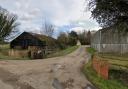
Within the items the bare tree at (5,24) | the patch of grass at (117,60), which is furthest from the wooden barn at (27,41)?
the patch of grass at (117,60)

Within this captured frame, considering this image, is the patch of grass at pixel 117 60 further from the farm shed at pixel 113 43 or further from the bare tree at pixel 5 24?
the bare tree at pixel 5 24

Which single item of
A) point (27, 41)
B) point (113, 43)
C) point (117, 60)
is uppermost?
point (27, 41)

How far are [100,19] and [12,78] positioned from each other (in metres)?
6.88

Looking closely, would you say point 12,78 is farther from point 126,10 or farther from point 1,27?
point 1,27

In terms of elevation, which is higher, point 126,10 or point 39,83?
point 126,10

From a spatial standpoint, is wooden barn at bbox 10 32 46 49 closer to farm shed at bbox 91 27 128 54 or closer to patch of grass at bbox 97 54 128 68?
farm shed at bbox 91 27 128 54

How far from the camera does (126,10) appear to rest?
1491cm

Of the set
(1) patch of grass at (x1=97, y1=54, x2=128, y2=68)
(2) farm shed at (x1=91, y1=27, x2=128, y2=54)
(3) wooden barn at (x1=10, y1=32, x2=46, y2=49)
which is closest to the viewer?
(1) patch of grass at (x1=97, y1=54, x2=128, y2=68)

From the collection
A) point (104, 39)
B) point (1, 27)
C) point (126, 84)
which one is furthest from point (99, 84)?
point (1, 27)

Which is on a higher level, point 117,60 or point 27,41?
point 27,41

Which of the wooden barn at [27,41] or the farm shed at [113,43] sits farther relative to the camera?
the wooden barn at [27,41]

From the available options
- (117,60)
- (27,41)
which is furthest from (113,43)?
(27,41)

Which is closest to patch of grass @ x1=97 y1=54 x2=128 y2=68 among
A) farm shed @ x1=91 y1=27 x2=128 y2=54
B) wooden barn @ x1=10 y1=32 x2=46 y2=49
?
farm shed @ x1=91 y1=27 x2=128 y2=54

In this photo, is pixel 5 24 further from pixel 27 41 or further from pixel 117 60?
pixel 117 60
